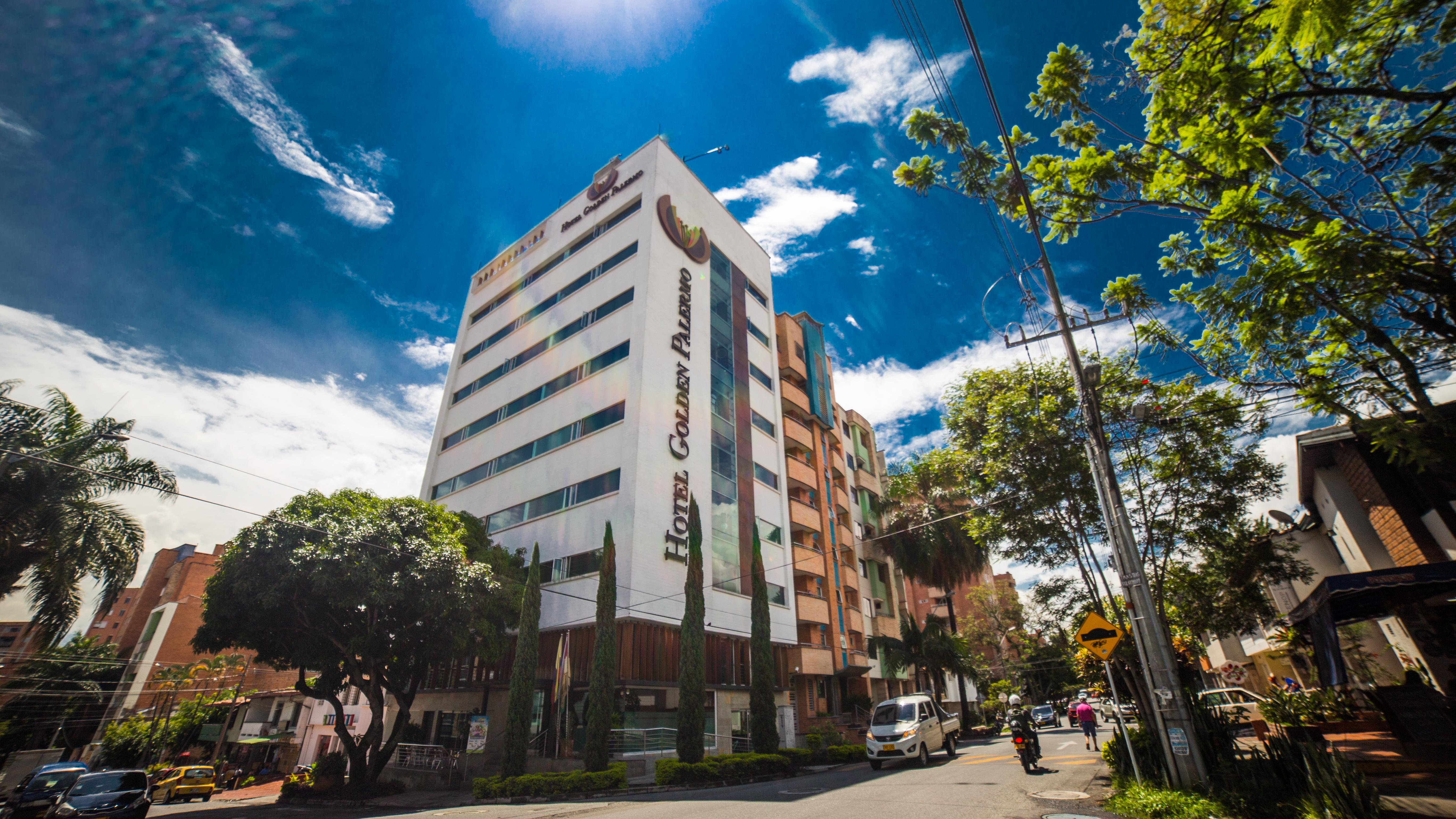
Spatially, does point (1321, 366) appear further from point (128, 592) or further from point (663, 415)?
point (128, 592)

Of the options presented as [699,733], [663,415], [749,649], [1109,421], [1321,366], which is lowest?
[699,733]

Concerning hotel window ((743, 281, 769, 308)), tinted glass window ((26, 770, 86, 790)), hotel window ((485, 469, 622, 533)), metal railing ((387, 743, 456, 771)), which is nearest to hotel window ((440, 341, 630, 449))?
hotel window ((485, 469, 622, 533))

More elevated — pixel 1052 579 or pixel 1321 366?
pixel 1321 366

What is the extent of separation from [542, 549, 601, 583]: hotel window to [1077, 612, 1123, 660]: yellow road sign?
17647 millimetres

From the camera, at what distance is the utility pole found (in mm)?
8445

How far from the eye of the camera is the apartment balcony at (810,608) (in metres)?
30.7


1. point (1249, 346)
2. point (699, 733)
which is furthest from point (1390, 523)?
point (699, 733)

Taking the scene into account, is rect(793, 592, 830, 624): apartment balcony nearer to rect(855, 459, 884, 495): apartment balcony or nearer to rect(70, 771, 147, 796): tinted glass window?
rect(855, 459, 884, 495): apartment balcony

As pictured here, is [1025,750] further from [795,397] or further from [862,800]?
[795,397]

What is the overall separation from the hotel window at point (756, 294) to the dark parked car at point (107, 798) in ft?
108

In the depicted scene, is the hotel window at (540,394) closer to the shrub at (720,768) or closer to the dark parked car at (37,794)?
the shrub at (720,768)

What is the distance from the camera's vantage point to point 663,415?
86.8 ft

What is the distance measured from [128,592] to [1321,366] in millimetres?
102552

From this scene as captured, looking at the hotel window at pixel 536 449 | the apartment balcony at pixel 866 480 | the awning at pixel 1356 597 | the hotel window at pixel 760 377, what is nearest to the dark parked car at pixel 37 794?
the hotel window at pixel 536 449
